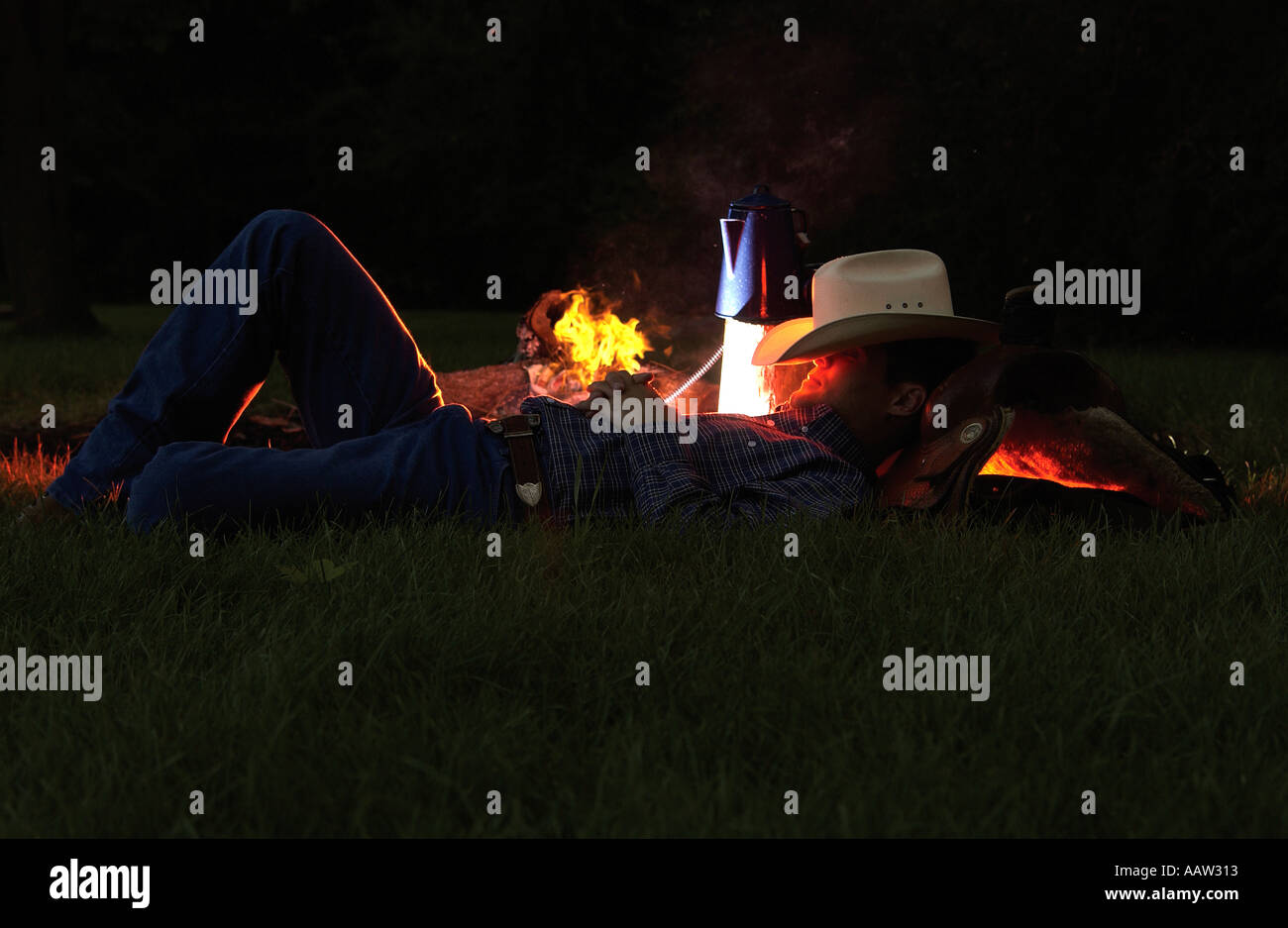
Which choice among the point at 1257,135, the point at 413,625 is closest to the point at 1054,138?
the point at 1257,135

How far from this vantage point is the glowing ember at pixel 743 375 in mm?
4715

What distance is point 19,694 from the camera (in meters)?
2.38

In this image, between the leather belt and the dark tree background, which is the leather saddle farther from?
the dark tree background

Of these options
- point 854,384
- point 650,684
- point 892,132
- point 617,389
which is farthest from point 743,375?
point 892,132

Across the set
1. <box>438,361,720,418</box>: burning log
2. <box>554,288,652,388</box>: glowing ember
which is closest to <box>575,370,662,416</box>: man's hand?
<box>438,361,720,418</box>: burning log

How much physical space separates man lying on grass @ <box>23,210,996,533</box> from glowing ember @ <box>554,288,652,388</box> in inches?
113

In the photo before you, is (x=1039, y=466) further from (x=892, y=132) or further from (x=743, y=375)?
(x=892, y=132)

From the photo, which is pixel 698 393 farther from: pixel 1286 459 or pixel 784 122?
pixel 784 122

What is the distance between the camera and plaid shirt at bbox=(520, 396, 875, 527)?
10.9 feet

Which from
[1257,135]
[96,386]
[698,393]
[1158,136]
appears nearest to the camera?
[698,393]

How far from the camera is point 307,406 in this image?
376 centimetres

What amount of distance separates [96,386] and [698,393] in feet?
14.2

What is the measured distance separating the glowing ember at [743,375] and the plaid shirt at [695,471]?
3.90 feet

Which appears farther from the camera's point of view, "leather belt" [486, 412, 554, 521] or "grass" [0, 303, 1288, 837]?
"leather belt" [486, 412, 554, 521]
